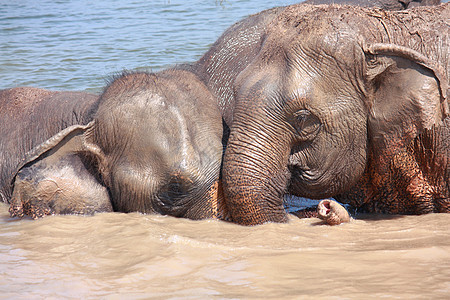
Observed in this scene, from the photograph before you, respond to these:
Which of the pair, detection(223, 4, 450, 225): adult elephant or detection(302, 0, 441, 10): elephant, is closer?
detection(223, 4, 450, 225): adult elephant

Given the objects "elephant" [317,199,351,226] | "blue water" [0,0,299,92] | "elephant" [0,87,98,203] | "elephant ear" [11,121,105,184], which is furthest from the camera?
"blue water" [0,0,299,92]

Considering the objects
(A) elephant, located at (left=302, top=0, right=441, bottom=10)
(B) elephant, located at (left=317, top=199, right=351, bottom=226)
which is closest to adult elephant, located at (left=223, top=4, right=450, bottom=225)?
(B) elephant, located at (left=317, top=199, right=351, bottom=226)

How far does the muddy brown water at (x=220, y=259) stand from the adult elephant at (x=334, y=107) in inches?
13.9

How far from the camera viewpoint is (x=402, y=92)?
14.7 feet

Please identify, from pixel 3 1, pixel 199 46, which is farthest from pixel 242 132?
→ pixel 3 1

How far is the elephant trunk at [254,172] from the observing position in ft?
14.6

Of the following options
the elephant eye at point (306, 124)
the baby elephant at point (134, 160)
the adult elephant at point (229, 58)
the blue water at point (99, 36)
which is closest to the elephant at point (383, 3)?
the adult elephant at point (229, 58)

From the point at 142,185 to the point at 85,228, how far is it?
19.6 inches

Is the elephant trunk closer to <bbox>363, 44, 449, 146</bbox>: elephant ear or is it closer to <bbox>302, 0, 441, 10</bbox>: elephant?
<bbox>363, 44, 449, 146</bbox>: elephant ear

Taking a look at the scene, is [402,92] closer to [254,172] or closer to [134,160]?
[254,172]

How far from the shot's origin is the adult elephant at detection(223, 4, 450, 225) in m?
4.47

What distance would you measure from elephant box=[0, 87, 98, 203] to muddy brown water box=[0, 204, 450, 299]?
832mm

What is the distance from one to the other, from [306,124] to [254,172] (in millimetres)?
474

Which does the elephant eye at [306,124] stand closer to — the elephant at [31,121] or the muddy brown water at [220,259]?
the muddy brown water at [220,259]
